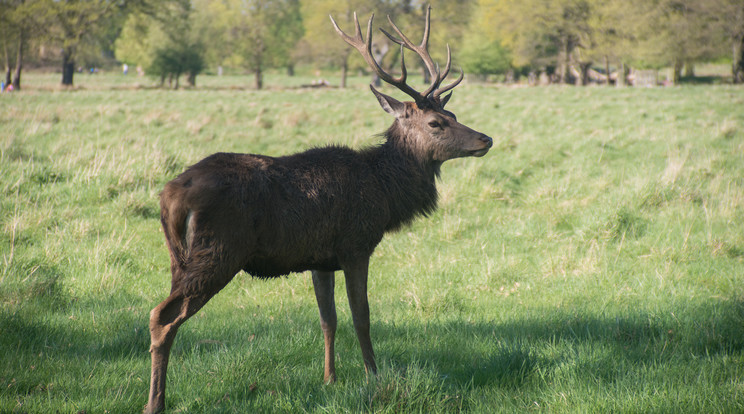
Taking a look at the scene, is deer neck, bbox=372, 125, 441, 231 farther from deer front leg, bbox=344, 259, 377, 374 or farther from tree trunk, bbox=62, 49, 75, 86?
tree trunk, bbox=62, 49, 75, 86

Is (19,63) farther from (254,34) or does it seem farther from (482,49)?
(482,49)

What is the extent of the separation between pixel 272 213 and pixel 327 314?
0.98m

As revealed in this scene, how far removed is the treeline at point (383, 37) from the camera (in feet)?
135

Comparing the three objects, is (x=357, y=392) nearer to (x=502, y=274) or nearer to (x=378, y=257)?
(x=502, y=274)

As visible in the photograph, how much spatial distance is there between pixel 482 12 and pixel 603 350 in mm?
67263

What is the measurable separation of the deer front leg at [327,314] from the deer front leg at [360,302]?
24 centimetres

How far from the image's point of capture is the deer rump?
3.49 m

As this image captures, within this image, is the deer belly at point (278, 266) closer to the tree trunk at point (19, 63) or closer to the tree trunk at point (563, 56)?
the tree trunk at point (19, 63)

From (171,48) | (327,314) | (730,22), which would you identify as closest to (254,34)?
(171,48)

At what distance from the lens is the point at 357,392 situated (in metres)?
3.53

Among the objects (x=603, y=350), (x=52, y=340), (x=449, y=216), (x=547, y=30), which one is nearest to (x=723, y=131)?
(x=449, y=216)

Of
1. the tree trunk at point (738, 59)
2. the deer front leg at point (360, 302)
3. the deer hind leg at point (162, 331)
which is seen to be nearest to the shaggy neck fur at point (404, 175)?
the deer front leg at point (360, 302)

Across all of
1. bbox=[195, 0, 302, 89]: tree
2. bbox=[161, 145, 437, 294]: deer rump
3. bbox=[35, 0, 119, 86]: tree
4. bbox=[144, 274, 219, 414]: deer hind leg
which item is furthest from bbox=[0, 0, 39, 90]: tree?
bbox=[144, 274, 219, 414]: deer hind leg

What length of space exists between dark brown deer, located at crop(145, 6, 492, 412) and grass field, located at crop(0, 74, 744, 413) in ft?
1.69
